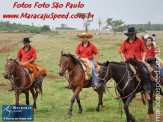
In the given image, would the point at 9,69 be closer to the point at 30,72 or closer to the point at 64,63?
the point at 30,72

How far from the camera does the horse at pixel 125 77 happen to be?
8.08m

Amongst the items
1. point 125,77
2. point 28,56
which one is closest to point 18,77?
point 28,56

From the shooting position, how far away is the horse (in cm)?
808

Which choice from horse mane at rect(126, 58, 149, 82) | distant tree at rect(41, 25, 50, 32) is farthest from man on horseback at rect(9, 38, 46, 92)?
distant tree at rect(41, 25, 50, 32)

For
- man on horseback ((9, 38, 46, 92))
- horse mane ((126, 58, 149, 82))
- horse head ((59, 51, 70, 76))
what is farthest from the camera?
man on horseback ((9, 38, 46, 92))

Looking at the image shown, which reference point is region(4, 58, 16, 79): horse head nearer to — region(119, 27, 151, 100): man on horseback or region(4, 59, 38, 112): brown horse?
region(4, 59, 38, 112): brown horse

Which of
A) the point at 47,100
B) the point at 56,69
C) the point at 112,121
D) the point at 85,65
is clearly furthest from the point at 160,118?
the point at 56,69

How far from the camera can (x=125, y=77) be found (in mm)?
8297

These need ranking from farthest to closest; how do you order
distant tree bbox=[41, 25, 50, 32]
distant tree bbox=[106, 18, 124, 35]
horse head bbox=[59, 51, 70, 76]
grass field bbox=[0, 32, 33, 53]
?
distant tree bbox=[41, 25, 50, 32] → distant tree bbox=[106, 18, 124, 35] → grass field bbox=[0, 32, 33, 53] → horse head bbox=[59, 51, 70, 76]

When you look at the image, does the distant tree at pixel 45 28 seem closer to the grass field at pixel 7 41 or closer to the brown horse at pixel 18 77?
the grass field at pixel 7 41

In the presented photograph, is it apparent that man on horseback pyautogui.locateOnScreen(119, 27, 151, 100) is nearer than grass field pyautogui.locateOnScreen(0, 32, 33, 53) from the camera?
Yes

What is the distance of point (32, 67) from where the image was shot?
10875 millimetres

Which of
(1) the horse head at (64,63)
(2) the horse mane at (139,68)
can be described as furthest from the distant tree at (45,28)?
(2) the horse mane at (139,68)

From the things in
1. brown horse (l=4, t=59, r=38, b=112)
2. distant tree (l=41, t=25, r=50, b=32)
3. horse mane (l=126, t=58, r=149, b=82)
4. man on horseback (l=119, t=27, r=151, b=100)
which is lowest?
brown horse (l=4, t=59, r=38, b=112)
